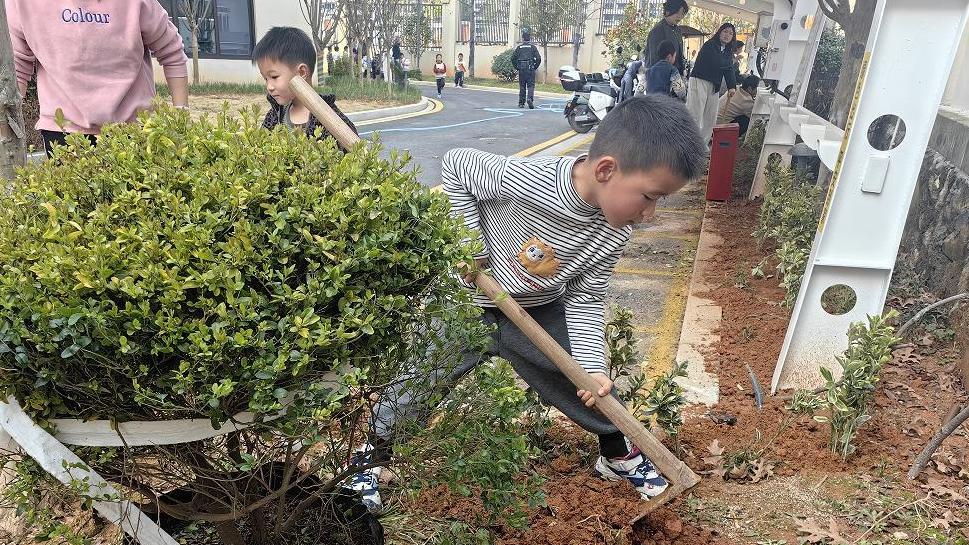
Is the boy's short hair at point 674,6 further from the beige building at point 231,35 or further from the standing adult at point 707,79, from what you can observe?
the beige building at point 231,35

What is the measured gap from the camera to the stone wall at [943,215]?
4.09m

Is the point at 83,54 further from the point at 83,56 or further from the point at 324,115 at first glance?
the point at 324,115

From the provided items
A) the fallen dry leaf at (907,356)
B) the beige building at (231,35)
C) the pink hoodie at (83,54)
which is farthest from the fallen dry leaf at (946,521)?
the beige building at (231,35)

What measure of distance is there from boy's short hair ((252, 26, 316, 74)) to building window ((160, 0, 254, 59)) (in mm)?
18024

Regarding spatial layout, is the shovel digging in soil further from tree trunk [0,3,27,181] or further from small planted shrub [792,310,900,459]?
tree trunk [0,3,27,181]

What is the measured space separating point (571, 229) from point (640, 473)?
91cm

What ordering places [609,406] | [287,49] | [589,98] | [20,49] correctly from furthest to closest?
[589,98]
[20,49]
[287,49]
[609,406]

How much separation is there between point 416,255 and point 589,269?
1140 mm

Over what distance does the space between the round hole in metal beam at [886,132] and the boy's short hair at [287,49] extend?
91.6 inches

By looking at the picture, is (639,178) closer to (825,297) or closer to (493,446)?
(493,446)

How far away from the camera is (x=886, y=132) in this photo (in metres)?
3.08

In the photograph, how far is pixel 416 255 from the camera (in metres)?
1.54

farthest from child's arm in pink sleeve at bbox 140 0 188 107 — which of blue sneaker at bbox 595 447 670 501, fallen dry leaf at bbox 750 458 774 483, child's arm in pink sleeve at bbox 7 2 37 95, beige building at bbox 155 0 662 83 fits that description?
beige building at bbox 155 0 662 83

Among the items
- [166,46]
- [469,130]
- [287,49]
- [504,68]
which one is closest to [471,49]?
[504,68]
